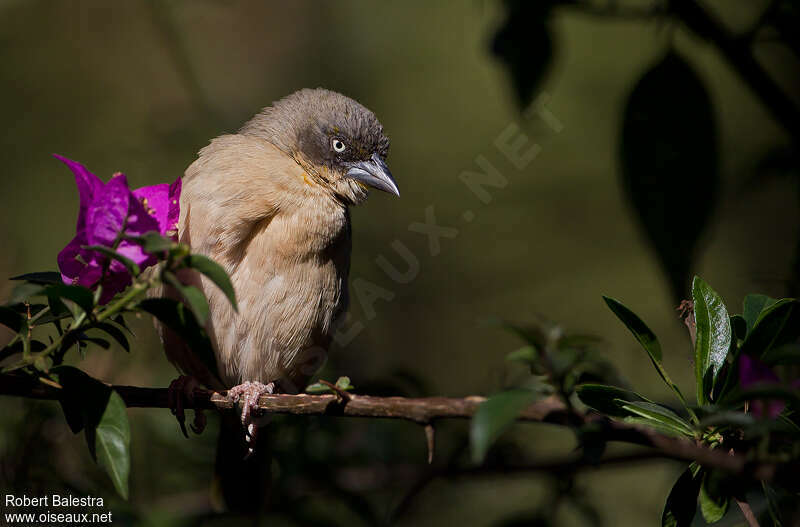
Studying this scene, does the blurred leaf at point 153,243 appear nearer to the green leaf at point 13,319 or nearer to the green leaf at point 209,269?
the green leaf at point 209,269

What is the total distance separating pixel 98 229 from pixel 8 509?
1527 mm

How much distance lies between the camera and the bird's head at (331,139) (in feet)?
12.0

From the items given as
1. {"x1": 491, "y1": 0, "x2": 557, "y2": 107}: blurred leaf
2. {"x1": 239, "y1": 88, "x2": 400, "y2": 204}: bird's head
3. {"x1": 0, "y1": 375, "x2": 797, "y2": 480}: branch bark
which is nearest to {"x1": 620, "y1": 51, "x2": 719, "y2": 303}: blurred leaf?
{"x1": 491, "y1": 0, "x2": 557, "y2": 107}: blurred leaf

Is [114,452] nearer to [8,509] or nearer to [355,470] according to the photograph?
[8,509]

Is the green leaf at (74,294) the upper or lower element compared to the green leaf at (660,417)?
upper

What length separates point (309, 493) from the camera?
3.17m

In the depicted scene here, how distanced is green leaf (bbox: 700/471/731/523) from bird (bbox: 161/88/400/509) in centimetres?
160

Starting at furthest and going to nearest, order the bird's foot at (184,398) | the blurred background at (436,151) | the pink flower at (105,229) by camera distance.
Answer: the blurred background at (436,151)
the bird's foot at (184,398)
the pink flower at (105,229)

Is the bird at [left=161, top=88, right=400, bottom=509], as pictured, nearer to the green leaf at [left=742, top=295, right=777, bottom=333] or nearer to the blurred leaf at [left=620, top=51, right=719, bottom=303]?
the blurred leaf at [left=620, top=51, right=719, bottom=303]

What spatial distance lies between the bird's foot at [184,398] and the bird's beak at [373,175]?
4.06 ft

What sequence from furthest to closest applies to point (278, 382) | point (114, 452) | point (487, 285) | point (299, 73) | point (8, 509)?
1. point (299, 73)
2. point (487, 285)
3. point (278, 382)
4. point (8, 509)
5. point (114, 452)

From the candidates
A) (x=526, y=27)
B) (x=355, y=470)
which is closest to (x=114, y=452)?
(x=355, y=470)

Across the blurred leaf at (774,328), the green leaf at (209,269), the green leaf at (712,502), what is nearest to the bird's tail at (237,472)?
the green leaf at (209,269)

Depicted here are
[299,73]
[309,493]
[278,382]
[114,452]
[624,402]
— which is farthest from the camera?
A: [299,73]
